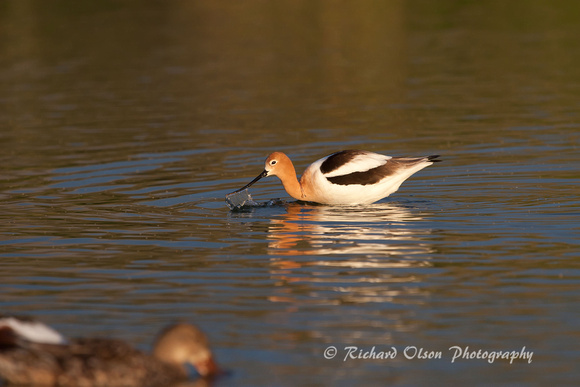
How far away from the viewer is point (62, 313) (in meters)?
9.62

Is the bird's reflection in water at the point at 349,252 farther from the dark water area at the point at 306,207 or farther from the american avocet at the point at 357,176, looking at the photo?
the american avocet at the point at 357,176

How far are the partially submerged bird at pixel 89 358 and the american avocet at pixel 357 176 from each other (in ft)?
23.6

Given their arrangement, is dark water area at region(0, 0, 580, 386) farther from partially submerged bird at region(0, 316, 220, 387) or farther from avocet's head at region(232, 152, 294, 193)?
avocet's head at region(232, 152, 294, 193)

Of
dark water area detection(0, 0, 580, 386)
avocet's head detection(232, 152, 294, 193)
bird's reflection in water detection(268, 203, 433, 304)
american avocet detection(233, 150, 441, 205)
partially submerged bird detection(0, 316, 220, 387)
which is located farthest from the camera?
avocet's head detection(232, 152, 294, 193)

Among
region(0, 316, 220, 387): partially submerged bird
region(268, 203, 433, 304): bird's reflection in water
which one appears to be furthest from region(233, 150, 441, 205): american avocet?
region(0, 316, 220, 387): partially submerged bird

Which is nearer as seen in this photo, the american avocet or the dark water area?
the dark water area

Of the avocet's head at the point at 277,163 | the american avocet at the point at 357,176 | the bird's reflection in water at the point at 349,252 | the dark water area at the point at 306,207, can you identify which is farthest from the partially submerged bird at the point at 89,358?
the avocet's head at the point at 277,163

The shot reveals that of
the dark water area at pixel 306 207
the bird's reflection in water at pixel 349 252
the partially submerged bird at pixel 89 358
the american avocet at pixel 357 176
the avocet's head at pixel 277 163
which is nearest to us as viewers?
the partially submerged bird at pixel 89 358

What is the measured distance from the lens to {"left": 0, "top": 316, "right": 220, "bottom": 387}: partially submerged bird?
738 cm

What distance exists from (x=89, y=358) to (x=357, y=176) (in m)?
7.75

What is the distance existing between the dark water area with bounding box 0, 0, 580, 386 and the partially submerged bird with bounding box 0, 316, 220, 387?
0.43m

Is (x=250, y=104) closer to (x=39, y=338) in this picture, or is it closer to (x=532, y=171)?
(x=532, y=171)

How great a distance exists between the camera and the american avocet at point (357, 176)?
14.7 metres

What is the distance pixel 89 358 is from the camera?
7.44 metres
